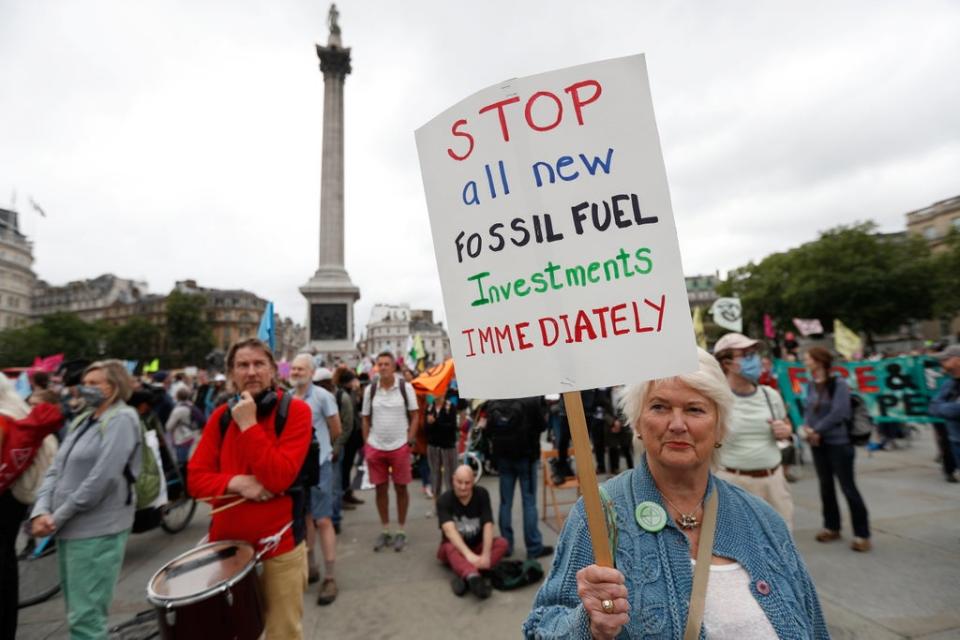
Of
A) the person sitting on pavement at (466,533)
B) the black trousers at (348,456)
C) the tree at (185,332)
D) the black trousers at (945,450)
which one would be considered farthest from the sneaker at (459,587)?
the tree at (185,332)

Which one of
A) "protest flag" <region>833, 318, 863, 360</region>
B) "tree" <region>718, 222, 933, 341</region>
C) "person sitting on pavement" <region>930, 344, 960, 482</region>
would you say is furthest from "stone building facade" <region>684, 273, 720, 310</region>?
"person sitting on pavement" <region>930, 344, 960, 482</region>

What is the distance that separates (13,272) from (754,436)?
10182 centimetres

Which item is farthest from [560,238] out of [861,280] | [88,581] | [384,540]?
[861,280]

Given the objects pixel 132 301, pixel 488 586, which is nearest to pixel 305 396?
pixel 488 586

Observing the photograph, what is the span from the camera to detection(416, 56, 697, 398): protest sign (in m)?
1.27

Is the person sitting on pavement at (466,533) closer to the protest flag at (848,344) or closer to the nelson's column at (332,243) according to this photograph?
the protest flag at (848,344)

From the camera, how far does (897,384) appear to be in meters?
6.70

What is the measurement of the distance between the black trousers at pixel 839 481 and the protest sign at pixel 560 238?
4320mm

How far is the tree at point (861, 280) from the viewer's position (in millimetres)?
31500

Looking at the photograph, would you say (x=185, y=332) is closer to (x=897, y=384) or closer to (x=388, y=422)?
(x=388, y=422)

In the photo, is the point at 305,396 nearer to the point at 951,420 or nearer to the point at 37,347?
the point at 951,420

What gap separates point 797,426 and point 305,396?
814 cm

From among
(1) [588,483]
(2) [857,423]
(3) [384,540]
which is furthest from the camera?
(3) [384,540]

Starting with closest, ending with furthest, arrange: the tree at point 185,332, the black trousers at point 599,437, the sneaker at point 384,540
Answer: the sneaker at point 384,540, the black trousers at point 599,437, the tree at point 185,332
